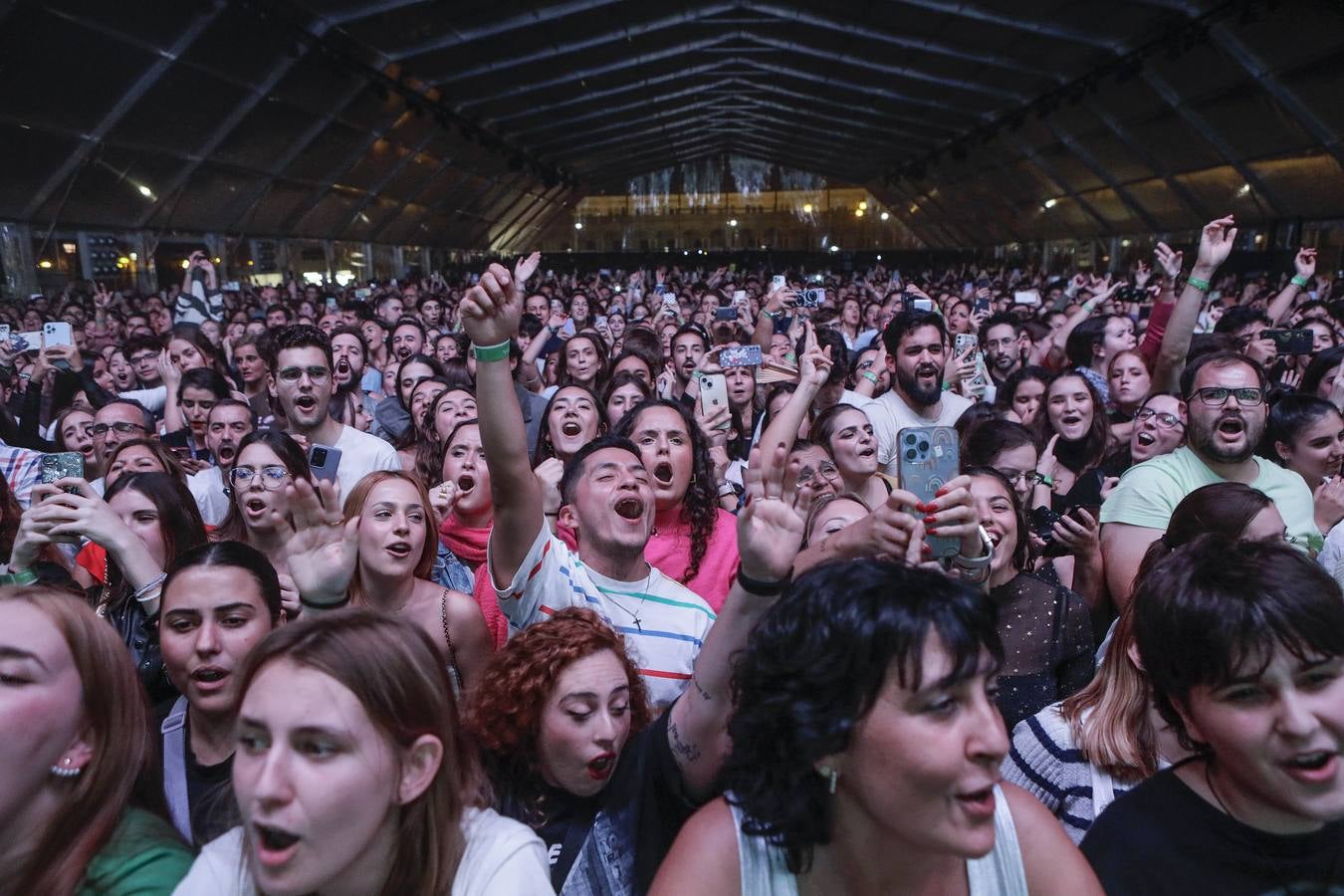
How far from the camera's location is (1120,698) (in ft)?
6.50

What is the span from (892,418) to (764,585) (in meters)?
3.11

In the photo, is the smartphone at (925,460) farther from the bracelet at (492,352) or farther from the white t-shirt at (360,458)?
the white t-shirt at (360,458)

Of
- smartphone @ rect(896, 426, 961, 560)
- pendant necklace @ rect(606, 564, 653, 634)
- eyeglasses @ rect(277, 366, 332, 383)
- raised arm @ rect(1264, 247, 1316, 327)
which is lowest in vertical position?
pendant necklace @ rect(606, 564, 653, 634)

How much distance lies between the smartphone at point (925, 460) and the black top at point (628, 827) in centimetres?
69

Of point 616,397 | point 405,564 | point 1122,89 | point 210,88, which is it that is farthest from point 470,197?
point 405,564

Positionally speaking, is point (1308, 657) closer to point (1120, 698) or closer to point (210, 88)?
point (1120, 698)

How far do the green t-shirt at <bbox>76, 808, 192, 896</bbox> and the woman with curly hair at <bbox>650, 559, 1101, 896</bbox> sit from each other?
33.6 inches

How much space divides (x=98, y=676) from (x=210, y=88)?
15771mm

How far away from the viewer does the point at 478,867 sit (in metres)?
1.55

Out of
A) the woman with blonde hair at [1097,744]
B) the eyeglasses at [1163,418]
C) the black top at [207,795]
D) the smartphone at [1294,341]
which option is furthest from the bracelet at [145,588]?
the smartphone at [1294,341]

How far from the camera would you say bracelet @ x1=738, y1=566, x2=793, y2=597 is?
1.68 meters

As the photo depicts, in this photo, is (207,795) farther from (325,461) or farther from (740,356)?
(740,356)

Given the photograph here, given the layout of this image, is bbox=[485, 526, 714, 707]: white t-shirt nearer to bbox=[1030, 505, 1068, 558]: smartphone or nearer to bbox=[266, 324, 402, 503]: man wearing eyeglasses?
bbox=[1030, 505, 1068, 558]: smartphone

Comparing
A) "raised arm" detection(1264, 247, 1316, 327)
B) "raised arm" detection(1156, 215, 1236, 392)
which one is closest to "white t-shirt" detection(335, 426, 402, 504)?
"raised arm" detection(1156, 215, 1236, 392)
